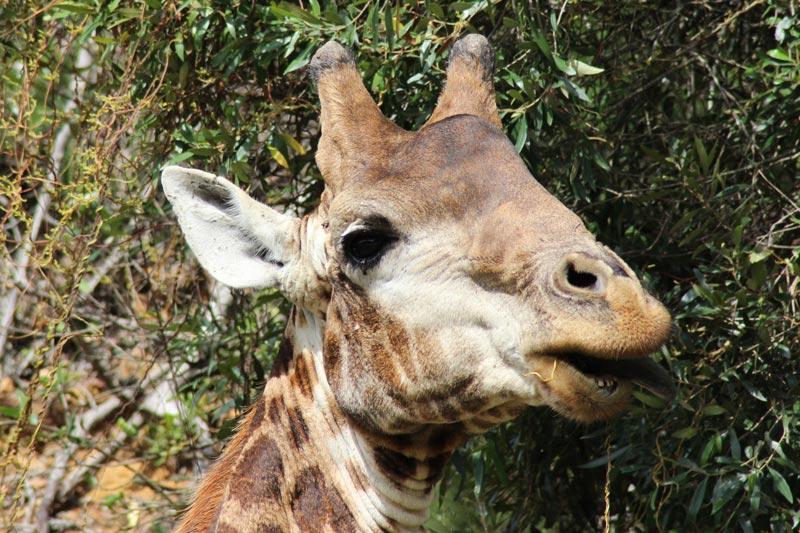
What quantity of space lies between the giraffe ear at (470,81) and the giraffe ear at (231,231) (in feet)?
2.87

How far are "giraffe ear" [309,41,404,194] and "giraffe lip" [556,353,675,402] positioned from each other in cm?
125

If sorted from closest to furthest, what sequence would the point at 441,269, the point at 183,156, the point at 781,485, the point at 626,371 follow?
the point at 626,371 → the point at 441,269 → the point at 781,485 → the point at 183,156

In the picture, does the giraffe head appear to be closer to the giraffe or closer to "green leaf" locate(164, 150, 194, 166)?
the giraffe

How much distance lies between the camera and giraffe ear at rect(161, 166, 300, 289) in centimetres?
419

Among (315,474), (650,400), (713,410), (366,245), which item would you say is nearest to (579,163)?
(650,400)

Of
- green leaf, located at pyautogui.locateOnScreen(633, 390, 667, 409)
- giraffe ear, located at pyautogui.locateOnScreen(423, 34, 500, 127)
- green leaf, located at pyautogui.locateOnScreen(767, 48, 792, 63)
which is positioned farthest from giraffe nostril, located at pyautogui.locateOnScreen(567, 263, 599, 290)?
green leaf, located at pyautogui.locateOnScreen(767, 48, 792, 63)

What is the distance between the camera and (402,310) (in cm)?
380

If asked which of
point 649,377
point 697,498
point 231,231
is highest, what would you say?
point 231,231

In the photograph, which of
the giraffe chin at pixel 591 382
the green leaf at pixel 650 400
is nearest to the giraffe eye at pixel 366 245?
the giraffe chin at pixel 591 382

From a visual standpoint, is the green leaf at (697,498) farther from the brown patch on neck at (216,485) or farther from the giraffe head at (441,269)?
the brown patch on neck at (216,485)

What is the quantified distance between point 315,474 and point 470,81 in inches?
72.2

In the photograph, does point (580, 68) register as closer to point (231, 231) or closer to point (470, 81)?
point (470, 81)

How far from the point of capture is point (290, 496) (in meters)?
3.98

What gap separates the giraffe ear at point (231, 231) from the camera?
13.8 ft
